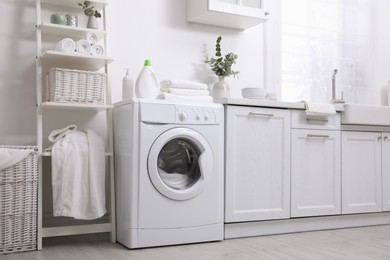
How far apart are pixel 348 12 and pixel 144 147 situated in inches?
106

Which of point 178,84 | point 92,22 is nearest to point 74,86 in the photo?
point 92,22

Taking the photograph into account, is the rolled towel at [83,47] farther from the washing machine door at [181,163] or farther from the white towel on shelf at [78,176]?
the washing machine door at [181,163]

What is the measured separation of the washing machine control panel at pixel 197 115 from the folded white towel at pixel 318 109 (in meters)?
0.68

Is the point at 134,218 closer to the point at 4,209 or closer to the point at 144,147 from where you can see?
the point at 144,147

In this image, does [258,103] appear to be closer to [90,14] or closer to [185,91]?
[185,91]

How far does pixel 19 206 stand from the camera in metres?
2.37

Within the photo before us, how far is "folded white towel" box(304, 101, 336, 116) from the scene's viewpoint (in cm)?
299

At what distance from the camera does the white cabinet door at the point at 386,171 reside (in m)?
3.39

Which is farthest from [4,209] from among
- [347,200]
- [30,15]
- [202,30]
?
[347,200]

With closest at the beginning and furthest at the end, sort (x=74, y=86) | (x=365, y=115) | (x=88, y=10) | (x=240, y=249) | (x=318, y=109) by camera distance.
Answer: (x=240, y=249)
(x=74, y=86)
(x=88, y=10)
(x=318, y=109)
(x=365, y=115)

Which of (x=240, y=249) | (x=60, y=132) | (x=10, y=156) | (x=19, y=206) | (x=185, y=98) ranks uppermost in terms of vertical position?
(x=185, y=98)

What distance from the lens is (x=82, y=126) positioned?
292cm

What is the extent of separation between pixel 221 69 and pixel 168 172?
1.05m

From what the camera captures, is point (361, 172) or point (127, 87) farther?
point (361, 172)
